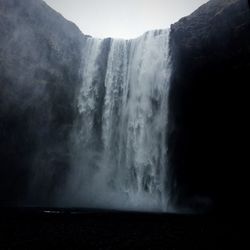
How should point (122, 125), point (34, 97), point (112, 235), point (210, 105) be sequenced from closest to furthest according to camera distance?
point (112, 235) → point (210, 105) → point (34, 97) → point (122, 125)

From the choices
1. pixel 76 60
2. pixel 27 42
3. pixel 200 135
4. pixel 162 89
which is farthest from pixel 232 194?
pixel 27 42

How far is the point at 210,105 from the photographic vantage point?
1075 inches

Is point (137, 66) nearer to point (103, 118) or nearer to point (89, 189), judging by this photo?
point (103, 118)

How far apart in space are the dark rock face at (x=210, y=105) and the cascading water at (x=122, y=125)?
132 cm

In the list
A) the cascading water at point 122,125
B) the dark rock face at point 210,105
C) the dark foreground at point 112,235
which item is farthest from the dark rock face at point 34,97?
the dark foreground at point 112,235

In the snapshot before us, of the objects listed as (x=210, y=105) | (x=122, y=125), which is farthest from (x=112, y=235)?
(x=122, y=125)

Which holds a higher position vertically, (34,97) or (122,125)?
(34,97)

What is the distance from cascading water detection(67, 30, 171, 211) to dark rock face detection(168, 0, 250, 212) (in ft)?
4.33

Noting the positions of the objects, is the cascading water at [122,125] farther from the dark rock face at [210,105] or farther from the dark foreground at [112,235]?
the dark foreground at [112,235]

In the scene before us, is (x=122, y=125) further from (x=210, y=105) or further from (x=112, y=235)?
(x=112, y=235)

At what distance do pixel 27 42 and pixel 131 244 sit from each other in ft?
77.9

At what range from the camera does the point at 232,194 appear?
84.2 feet

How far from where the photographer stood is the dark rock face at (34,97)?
90.4ft

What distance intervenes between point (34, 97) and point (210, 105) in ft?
50.8
